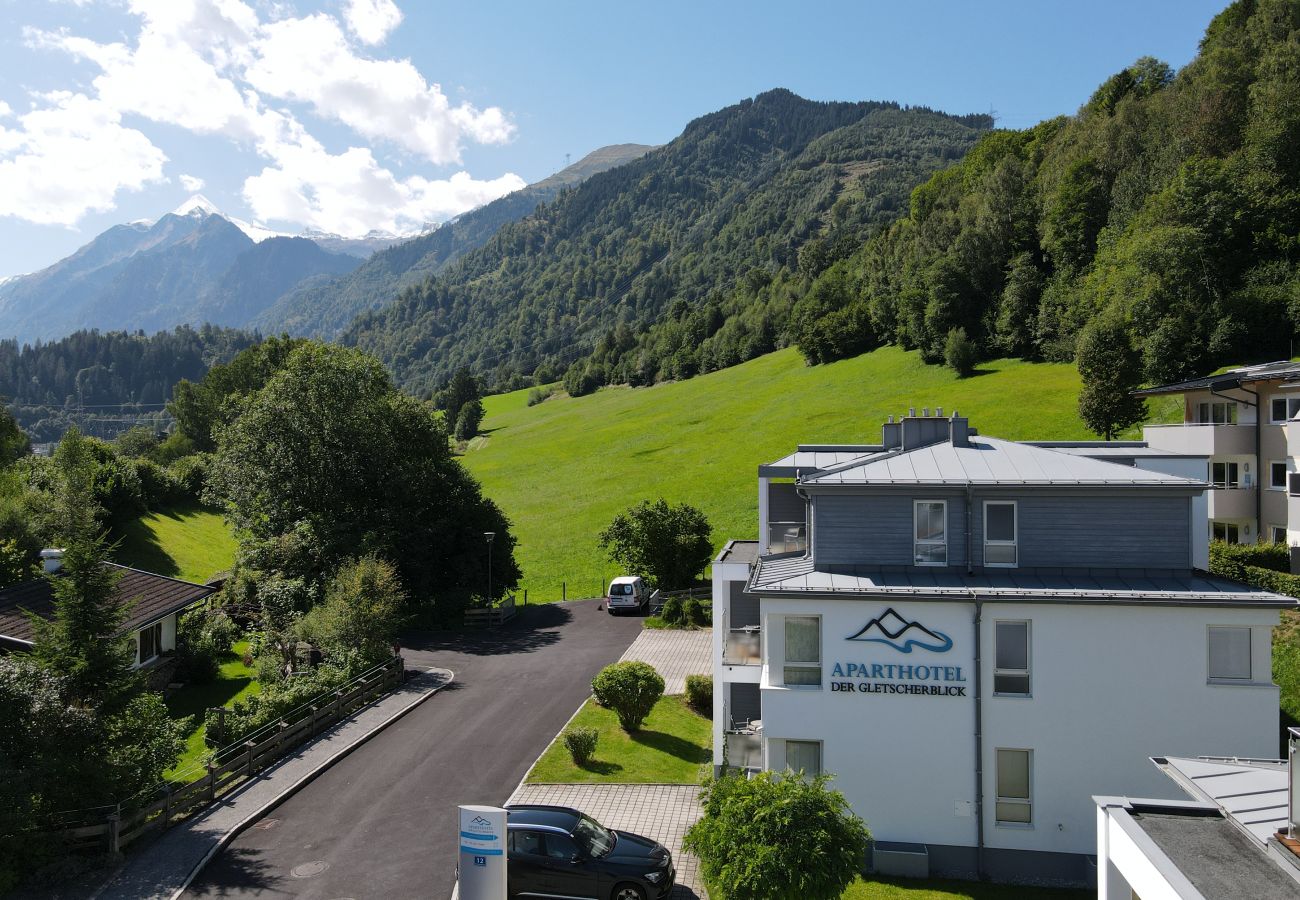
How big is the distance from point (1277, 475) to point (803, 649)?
90.6 feet

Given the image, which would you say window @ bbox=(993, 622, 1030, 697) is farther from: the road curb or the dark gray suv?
the road curb

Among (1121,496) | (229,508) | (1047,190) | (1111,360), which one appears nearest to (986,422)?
(1111,360)

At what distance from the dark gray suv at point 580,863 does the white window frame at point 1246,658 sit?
11067mm

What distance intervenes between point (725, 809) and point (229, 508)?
126 feet

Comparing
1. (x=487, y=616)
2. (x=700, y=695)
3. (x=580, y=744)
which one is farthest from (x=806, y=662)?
(x=487, y=616)

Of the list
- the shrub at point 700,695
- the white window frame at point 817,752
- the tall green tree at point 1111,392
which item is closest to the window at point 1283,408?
the tall green tree at point 1111,392

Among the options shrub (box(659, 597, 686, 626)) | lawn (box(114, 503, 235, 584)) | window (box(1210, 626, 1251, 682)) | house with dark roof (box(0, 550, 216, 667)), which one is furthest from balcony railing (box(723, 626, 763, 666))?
lawn (box(114, 503, 235, 584))

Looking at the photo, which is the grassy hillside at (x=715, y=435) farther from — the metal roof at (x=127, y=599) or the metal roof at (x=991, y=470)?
the metal roof at (x=991, y=470)

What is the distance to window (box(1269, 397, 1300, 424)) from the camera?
31161mm

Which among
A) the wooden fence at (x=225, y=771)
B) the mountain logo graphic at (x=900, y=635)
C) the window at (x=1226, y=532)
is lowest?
the wooden fence at (x=225, y=771)

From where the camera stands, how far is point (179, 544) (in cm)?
5525

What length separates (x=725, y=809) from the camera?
1346 cm

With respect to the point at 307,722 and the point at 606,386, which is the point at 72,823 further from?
the point at 606,386

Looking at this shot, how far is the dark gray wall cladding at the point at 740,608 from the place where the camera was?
21.0 m
